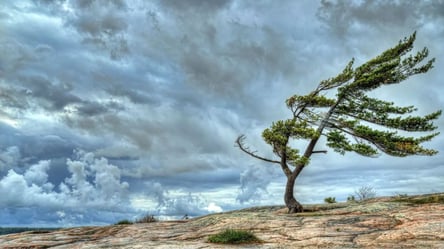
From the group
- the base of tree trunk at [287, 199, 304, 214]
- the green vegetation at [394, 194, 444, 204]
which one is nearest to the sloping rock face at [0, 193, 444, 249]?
the green vegetation at [394, 194, 444, 204]

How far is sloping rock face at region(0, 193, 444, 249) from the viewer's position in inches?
586

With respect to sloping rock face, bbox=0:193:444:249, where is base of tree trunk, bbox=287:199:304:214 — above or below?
above

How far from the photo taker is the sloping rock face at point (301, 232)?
48.8 ft

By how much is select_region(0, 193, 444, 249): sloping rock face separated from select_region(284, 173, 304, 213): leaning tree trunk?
4.51 meters

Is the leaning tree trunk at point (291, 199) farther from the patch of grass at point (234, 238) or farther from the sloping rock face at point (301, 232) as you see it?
the patch of grass at point (234, 238)

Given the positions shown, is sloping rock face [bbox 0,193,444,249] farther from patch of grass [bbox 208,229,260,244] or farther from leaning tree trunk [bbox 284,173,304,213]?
leaning tree trunk [bbox 284,173,304,213]

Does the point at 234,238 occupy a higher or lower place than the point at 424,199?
lower

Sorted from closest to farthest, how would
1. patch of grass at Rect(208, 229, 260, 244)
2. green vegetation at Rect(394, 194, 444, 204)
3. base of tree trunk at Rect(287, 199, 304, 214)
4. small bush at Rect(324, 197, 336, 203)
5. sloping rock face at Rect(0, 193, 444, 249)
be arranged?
1. sloping rock face at Rect(0, 193, 444, 249)
2. patch of grass at Rect(208, 229, 260, 244)
3. green vegetation at Rect(394, 194, 444, 204)
4. base of tree trunk at Rect(287, 199, 304, 214)
5. small bush at Rect(324, 197, 336, 203)

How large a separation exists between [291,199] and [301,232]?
1207cm

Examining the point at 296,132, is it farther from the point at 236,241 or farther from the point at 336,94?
the point at 236,241

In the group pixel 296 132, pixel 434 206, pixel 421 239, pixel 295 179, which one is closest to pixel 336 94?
pixel 296 132

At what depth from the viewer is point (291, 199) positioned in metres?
29.1

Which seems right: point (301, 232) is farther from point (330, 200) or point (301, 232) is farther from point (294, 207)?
point (330, 200)

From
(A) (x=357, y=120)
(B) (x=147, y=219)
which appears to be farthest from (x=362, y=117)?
(B) (x=147, y=219)
